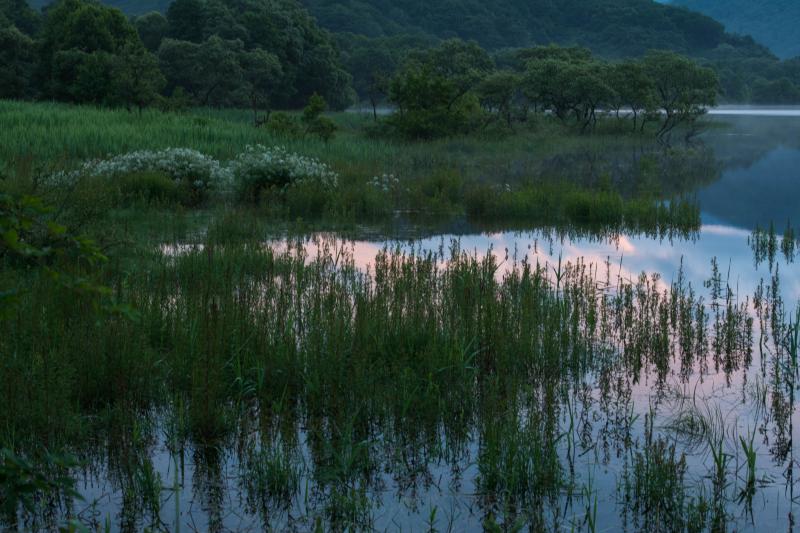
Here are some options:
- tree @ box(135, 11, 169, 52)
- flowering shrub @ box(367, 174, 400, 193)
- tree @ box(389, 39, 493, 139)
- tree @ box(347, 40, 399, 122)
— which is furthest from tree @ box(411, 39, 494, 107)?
flowering shrub @ box(367, 174, 400, 193)

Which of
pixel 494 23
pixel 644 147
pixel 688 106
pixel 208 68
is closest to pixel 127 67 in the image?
pixel 208 68

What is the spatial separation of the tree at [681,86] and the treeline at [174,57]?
23925 millimetres

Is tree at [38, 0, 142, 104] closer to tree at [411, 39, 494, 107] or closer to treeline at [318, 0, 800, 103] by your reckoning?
tree at [411, 39, 494, 107]

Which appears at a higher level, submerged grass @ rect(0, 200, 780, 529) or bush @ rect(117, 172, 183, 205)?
bush @ rect(117, 172, 183, 205)

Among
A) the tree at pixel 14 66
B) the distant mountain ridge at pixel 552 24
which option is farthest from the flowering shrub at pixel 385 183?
the distant mountain ridge at pixel 552 24

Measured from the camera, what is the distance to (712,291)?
1061 centimetres

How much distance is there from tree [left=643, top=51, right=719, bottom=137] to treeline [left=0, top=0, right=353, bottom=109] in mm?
23925

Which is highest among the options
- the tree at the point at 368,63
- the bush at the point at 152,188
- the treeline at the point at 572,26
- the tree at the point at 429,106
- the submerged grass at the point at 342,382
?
the treeline at the point at 572,26

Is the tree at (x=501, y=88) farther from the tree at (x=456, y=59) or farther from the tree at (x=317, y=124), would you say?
the tree at (x=317, y=124)

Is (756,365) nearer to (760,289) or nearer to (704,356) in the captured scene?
(704,356)

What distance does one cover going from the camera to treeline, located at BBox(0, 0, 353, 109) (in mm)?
41656

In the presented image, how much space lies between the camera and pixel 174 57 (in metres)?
52.0

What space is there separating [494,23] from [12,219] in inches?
5857

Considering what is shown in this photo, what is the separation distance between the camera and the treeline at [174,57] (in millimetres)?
41656
